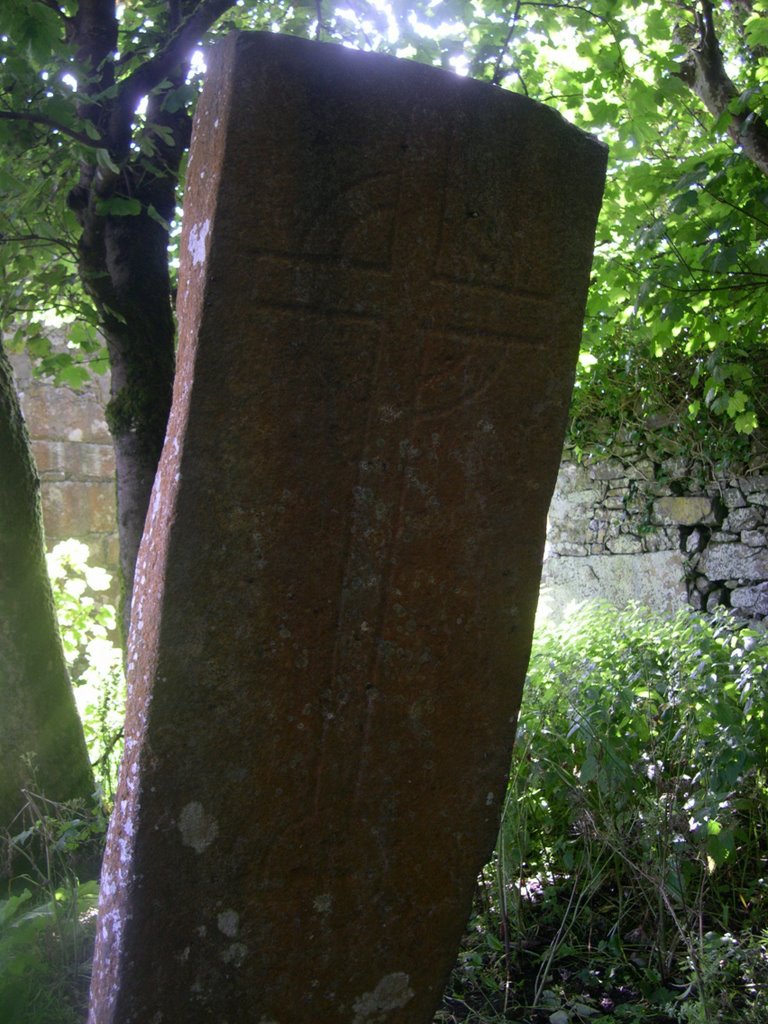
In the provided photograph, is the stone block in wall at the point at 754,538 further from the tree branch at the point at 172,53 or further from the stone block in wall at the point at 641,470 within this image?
the tree branch at the point at 172,53

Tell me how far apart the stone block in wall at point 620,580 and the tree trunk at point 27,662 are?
3901 millimetres

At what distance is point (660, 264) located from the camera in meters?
4.05

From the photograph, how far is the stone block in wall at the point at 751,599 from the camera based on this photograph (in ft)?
20.0

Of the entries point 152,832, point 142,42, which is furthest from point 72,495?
point 152,832

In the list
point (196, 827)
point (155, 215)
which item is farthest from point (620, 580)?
point (196, 827)

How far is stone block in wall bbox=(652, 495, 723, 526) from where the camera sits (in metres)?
6.37

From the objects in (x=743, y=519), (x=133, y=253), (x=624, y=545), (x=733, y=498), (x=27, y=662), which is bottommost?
(x=27, y=662)

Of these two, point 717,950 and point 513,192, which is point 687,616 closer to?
point 717,950

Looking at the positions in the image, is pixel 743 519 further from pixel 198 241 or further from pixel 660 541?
pixel 198 241

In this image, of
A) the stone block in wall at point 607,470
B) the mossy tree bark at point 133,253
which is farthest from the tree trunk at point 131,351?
the stone block in wall at point 607,470

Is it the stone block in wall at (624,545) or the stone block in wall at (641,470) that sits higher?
the stone block in wall at (641,470)

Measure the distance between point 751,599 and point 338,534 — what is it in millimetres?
4925

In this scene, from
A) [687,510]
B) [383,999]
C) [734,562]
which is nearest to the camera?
[383,999]

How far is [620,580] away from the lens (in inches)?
276
